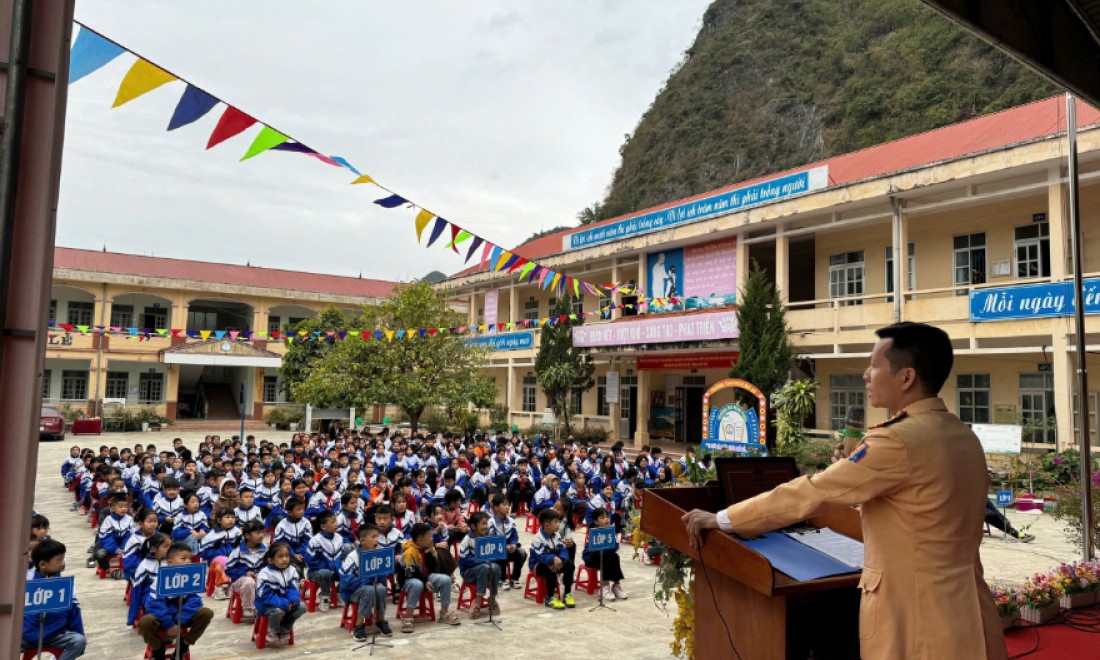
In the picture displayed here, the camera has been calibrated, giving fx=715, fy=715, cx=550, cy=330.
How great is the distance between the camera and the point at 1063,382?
44.1 feet

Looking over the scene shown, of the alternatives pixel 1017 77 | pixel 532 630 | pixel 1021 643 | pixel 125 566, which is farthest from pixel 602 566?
pixel 1017 77

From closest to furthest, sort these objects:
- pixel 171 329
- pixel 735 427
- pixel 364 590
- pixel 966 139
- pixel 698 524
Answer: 1. pixel 698 524
2. pixel 364 590
3. pixel 735 427
4. pixel 966 139
5. pixel 171 329

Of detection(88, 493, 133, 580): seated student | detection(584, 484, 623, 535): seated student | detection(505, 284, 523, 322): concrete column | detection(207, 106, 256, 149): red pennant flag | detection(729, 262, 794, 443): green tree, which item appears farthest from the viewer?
detection(505, 284, 523, 322): concrete column

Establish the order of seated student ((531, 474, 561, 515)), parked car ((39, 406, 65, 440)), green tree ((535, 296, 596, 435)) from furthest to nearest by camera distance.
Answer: parked car ((39, 406, 65, 440)) < green tree ((535, 296, 596, 435)) < seated student ((531, 474, 561, 515))

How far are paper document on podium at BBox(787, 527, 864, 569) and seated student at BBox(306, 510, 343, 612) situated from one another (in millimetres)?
5358

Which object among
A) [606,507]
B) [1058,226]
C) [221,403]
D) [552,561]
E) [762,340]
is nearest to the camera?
[552,561]

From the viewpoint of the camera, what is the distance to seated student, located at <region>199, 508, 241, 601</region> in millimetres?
7828

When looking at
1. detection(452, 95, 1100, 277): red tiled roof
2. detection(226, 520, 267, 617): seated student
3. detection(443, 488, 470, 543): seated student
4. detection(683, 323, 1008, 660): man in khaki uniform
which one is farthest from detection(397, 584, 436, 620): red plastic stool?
detection(452, 95, 1100, 277): red tiled roof

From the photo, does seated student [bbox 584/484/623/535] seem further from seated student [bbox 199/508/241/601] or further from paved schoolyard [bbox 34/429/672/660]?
seated student [bbox 199/508/241/601]

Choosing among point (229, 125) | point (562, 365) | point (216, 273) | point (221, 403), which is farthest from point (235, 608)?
point (216, 273)

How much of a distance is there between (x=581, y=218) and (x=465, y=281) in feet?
72.7

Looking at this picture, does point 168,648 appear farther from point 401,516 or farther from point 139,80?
point 139,80

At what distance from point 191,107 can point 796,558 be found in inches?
233

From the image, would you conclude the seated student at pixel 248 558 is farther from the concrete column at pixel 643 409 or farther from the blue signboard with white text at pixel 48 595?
the concrete column at pixel 643 409
